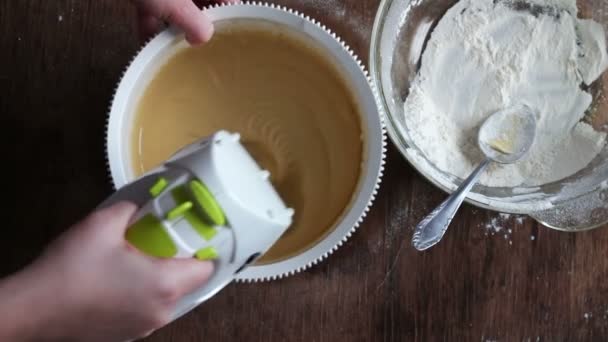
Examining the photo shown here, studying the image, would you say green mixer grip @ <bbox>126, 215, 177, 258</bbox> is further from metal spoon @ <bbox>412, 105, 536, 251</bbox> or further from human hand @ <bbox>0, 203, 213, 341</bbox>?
metal spoon @ <bbox>412, 105, 536, 251</bbox>

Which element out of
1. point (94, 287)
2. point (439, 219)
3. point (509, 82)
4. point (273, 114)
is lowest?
point (94, 287)

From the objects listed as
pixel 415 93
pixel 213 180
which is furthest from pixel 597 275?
pixel 213 180

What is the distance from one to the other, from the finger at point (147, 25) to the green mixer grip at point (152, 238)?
337 millimetres

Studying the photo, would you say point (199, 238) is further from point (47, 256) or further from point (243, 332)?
point (243, 332)

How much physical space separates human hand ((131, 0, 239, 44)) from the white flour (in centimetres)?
29

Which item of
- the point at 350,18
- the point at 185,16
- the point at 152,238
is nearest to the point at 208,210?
the point at 152,238

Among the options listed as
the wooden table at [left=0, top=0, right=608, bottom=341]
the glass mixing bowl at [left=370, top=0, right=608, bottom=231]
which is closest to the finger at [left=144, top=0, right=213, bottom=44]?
the wooden table at [left=0, top=0, right=608, bottom=341]

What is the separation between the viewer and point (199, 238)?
554 mm

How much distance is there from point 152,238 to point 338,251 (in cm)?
34

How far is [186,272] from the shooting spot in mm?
550

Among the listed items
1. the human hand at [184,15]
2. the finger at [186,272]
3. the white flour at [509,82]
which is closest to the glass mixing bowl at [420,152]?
the white flour at [509,82]

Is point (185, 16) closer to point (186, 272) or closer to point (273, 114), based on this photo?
point (273, 114)

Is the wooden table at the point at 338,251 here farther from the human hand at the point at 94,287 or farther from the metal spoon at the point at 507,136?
the human hand at the point at 94,287

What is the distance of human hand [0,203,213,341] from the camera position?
0.54 m
